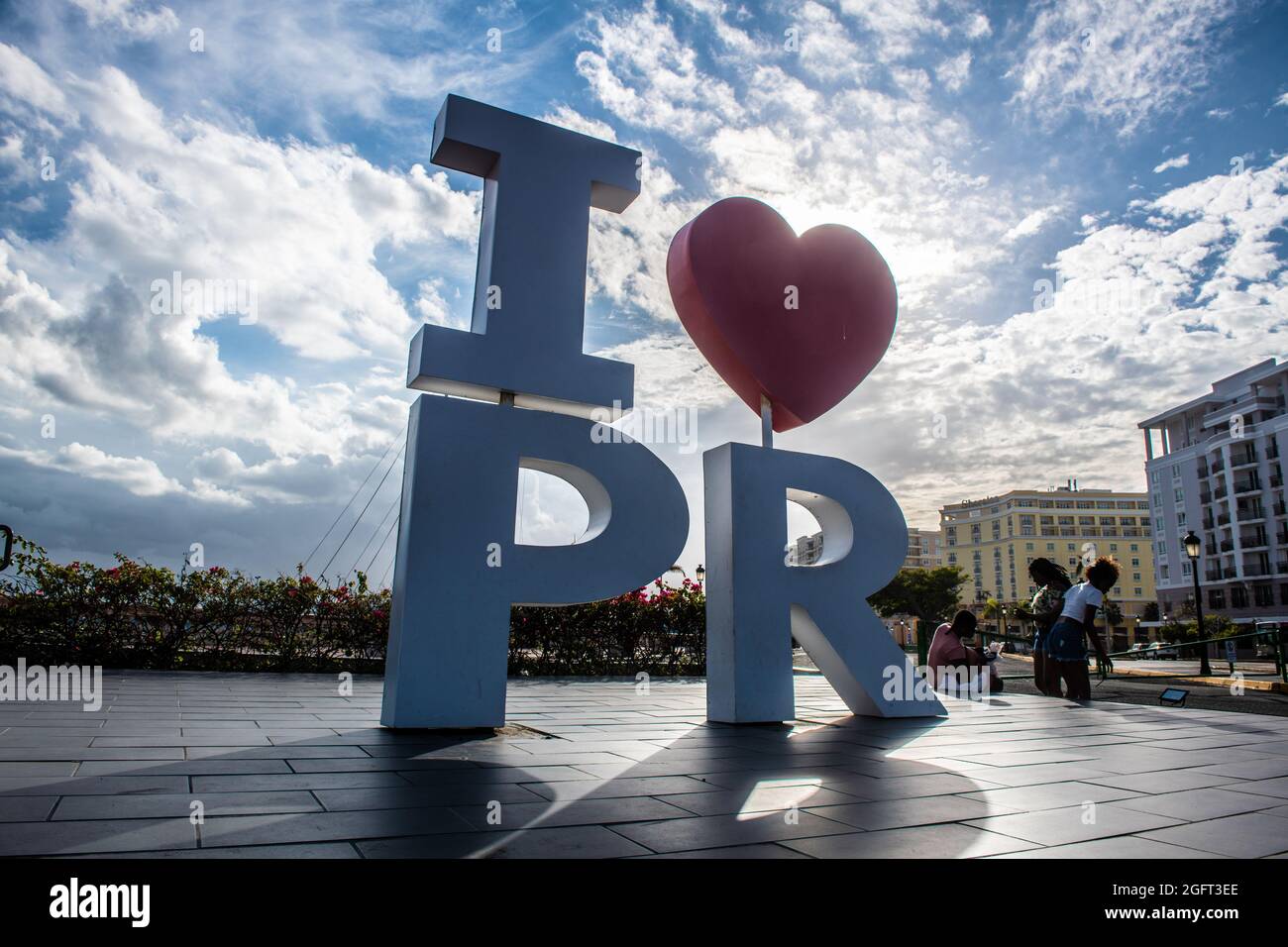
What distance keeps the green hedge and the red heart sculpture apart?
292 inches

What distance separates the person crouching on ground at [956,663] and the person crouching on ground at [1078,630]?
118cm

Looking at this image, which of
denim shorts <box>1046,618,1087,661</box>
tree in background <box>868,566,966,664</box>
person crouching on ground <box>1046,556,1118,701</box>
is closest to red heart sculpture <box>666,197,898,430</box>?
person crouching on ground <box>1046,556,1118,701</box>

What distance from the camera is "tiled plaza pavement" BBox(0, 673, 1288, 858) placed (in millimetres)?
2973

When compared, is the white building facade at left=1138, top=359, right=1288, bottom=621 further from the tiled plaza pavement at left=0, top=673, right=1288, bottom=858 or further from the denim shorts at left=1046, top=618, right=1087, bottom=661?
the tiled plaza pavement at left=0, top=673, right=1288, bottom=858

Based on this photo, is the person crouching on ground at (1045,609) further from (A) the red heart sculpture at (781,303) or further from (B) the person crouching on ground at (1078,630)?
(A) the red heart sculpture at (781,303)

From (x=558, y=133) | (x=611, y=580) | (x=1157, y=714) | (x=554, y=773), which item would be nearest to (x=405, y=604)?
(x=611, y=580)

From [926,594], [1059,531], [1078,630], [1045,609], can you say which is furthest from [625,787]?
[1059,531]

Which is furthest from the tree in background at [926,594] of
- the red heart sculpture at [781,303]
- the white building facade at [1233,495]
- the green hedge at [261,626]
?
the red heart sculpture at [781,303]

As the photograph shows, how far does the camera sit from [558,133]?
7488 mm

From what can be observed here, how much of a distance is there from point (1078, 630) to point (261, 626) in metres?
11.6

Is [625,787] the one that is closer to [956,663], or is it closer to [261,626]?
[956,663]

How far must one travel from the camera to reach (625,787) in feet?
13.4

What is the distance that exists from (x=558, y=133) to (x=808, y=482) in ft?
13.2
